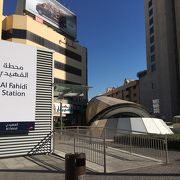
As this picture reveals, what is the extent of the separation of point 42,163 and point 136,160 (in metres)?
3.72

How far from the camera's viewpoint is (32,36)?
55.4 m

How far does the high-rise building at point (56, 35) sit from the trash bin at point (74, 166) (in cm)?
4721

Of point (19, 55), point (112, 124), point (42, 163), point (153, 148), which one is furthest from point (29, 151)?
point (112, 124)

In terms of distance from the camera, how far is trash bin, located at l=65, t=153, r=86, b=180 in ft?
24.2

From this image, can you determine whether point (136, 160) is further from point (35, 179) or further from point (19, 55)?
point (19, 55)

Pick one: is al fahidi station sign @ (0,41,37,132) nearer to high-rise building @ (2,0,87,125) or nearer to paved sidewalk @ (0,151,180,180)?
paved sidewalk @ (0,151,180,180)

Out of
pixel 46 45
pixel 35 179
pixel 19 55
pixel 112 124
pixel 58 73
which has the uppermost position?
pixel 46 45

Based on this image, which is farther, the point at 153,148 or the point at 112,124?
the point at 112,124

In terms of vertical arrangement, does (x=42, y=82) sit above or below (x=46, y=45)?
below

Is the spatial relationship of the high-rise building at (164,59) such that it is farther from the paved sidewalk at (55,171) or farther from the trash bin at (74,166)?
the trash bin at (74,166)

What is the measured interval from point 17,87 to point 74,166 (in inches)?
321

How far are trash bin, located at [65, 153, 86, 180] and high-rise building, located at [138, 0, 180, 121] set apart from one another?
262 feet

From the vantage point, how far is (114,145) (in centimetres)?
1670

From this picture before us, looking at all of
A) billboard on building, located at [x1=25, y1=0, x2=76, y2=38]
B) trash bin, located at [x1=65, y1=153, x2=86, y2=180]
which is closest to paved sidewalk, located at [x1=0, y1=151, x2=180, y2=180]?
trash bin, located at [x1=65, y1=153, x2=86, y2=180]
